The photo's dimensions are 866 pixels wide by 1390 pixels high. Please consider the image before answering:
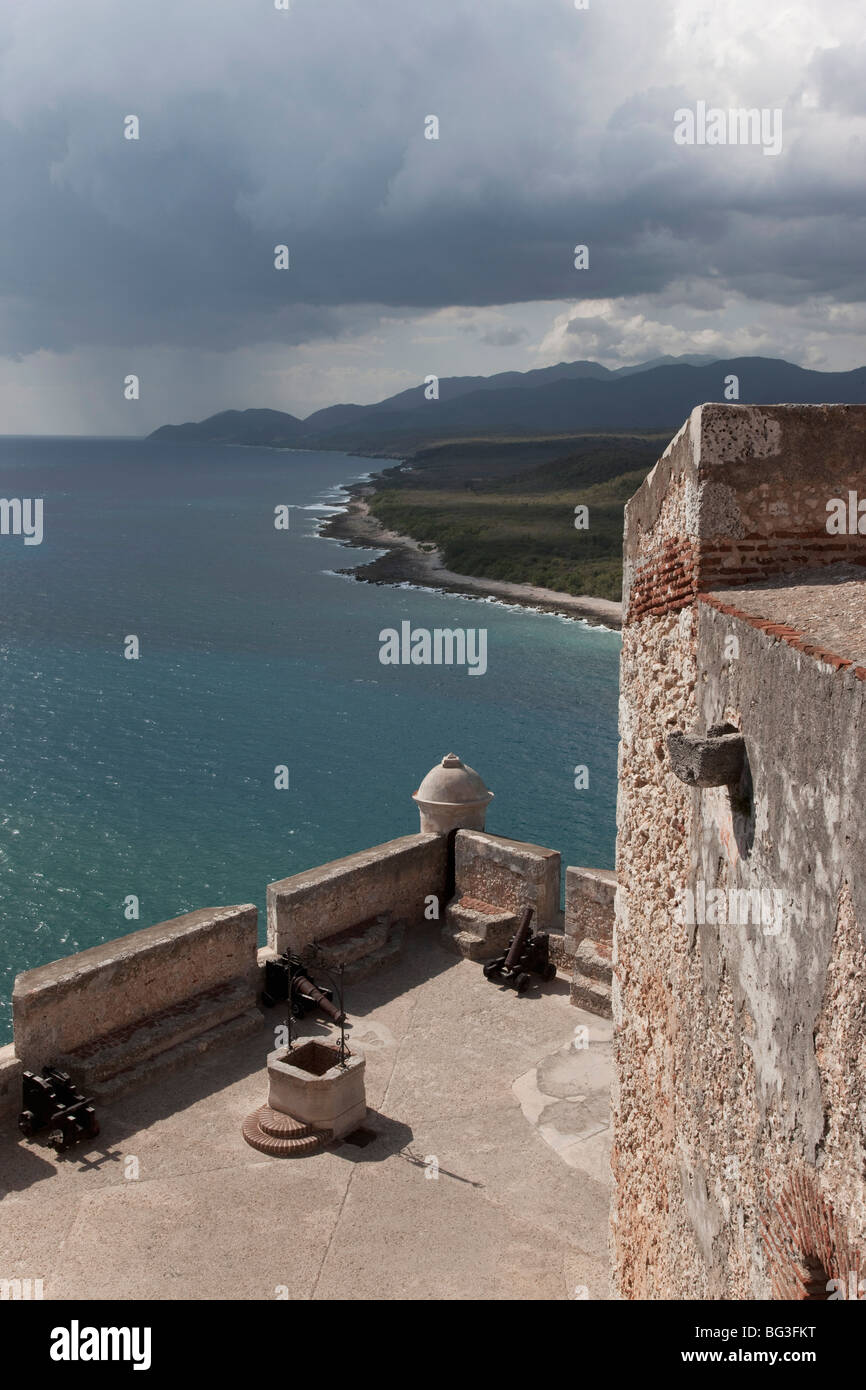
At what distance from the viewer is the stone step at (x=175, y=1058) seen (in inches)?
481

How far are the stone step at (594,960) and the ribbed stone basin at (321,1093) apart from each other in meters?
3.40

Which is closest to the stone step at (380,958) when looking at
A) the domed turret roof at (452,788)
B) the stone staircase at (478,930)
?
the stone staircase at (478,930)

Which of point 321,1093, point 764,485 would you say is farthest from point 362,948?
point 764,485

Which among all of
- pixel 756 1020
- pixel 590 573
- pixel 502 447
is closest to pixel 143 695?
pixel 590 573

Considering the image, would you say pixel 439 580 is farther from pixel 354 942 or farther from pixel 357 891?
pixel 354 942

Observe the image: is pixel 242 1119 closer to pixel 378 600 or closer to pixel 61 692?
pixel 61 692

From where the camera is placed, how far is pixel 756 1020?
491 cm

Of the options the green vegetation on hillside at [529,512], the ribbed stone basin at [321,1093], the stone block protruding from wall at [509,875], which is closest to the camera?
the ribbed stone basin at [321,1093]

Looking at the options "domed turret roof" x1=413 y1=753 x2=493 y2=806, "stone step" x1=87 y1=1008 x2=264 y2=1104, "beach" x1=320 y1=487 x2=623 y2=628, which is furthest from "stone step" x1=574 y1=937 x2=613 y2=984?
"beach" x1=320 y1=487 x2=623 y2=628

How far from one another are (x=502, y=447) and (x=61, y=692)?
531 ft

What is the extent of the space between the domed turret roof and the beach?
3926cm

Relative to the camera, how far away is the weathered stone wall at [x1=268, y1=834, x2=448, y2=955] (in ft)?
48.3

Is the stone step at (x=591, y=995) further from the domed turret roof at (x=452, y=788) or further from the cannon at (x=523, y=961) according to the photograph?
the domed turret roof at (x=452, y=788)

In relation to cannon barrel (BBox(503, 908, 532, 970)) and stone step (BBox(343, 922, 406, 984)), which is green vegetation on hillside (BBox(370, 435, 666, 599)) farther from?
cannon barrel (BBox(503, 908, 532, 970))
